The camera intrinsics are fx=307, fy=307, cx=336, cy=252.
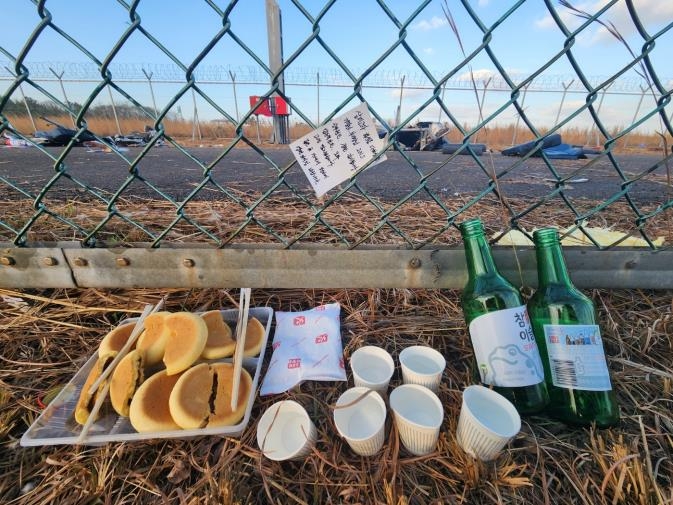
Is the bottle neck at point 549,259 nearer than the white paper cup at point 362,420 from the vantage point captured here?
No

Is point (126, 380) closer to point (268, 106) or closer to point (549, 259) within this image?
point (549, 259)

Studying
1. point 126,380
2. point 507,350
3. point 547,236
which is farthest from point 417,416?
point 126,380

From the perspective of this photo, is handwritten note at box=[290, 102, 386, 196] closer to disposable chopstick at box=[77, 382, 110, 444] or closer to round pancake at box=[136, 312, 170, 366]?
round pancake at box=[136, 312, 170, 366]

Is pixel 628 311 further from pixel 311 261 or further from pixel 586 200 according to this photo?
pixel 586 200

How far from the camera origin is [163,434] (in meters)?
0.77

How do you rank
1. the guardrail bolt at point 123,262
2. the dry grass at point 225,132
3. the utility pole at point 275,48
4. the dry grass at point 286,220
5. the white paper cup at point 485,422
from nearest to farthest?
the white paper cup at point 485,422
the guardrail bolt at point 123,262
the dry grass at point 286,220
the utility pole at point 275,48
the dry grass at point 225,132

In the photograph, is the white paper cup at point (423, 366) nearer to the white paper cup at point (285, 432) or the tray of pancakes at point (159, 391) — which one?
the white paper cup at point (285, 432)

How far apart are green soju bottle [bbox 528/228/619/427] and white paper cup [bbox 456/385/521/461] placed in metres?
0.19

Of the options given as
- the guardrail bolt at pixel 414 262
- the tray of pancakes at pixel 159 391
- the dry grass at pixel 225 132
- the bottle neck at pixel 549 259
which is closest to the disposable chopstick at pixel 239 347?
the tray of pancakes at pixel 159 391

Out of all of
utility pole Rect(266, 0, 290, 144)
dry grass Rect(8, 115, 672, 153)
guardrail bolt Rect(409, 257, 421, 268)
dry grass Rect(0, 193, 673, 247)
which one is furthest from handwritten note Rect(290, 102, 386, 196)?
dry grass Rect(8, 115, 672, 153)

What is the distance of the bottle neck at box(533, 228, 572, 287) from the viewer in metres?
0.97

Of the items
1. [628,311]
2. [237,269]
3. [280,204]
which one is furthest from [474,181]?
[237,269]

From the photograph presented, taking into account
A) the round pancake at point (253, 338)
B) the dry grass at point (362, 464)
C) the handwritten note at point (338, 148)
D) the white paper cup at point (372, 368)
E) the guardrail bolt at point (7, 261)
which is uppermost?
the handwritten note at point (338, 148)

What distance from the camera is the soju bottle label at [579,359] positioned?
2.62ft
